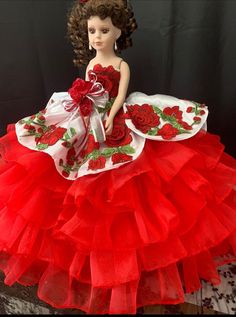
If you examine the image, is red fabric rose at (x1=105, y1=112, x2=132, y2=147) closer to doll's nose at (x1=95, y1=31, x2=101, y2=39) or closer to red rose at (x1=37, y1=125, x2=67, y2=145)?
red rose at (x1=37, y1=125, x2=67, y2=145)

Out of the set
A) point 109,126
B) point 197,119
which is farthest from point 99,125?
point 197,119

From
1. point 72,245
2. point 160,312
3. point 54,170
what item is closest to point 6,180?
point 54,170

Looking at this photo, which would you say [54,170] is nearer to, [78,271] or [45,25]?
[78,271]

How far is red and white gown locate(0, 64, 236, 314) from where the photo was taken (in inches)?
27.6

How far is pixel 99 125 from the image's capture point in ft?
2.76

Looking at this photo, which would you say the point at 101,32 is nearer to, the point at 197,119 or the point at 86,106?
the point at 86,106

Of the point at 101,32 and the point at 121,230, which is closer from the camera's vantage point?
the point at 121,230

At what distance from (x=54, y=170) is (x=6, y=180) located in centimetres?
13

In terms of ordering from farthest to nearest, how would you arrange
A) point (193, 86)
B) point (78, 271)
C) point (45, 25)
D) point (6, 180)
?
1. point (45, 25)
2. point (193, 86)
3. point (6, 180)
4. point (78, 271)


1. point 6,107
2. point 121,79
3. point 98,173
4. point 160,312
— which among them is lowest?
point 160,312

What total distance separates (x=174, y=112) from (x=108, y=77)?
19 centimetres

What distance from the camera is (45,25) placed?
1.22 metres

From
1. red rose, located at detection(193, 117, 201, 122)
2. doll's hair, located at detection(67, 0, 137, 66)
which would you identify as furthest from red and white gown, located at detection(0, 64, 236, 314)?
doll's hair, located at detection(67, 0, 137, 66)

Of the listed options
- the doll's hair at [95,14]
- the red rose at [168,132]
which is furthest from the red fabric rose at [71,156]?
the doll's hair at [95,14]
